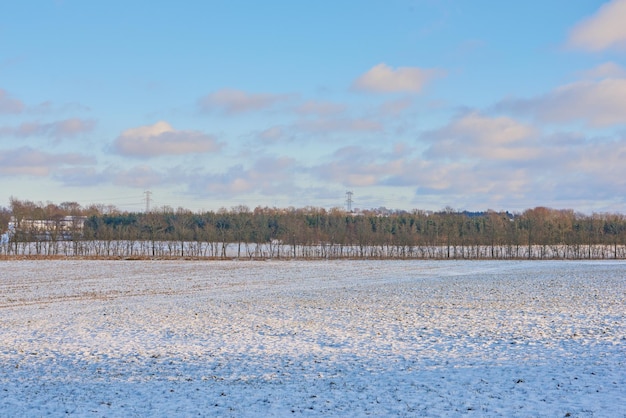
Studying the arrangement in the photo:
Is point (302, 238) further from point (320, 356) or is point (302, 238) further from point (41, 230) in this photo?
point (320, 356)

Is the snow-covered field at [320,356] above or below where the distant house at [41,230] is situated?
below

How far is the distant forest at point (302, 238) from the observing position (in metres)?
108

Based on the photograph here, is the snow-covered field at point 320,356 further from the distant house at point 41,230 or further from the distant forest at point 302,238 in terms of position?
the distant house at point 41,230

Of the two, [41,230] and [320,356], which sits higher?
[41,230]

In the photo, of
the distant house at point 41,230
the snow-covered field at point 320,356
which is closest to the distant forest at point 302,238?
the distant house at point 41,230

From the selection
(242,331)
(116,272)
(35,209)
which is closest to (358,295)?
(242,331)

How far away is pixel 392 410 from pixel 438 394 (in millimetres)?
1543

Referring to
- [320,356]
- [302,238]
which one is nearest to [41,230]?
[302,238]

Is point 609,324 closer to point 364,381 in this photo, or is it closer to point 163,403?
point 364,381

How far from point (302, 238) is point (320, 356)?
106 meters

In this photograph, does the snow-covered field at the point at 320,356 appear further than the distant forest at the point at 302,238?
No

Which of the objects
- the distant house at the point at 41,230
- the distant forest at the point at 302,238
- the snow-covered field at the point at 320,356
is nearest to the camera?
the snow-covered field at the point at 320,356

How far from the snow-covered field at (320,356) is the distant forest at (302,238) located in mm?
69279

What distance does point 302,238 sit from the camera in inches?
4875
